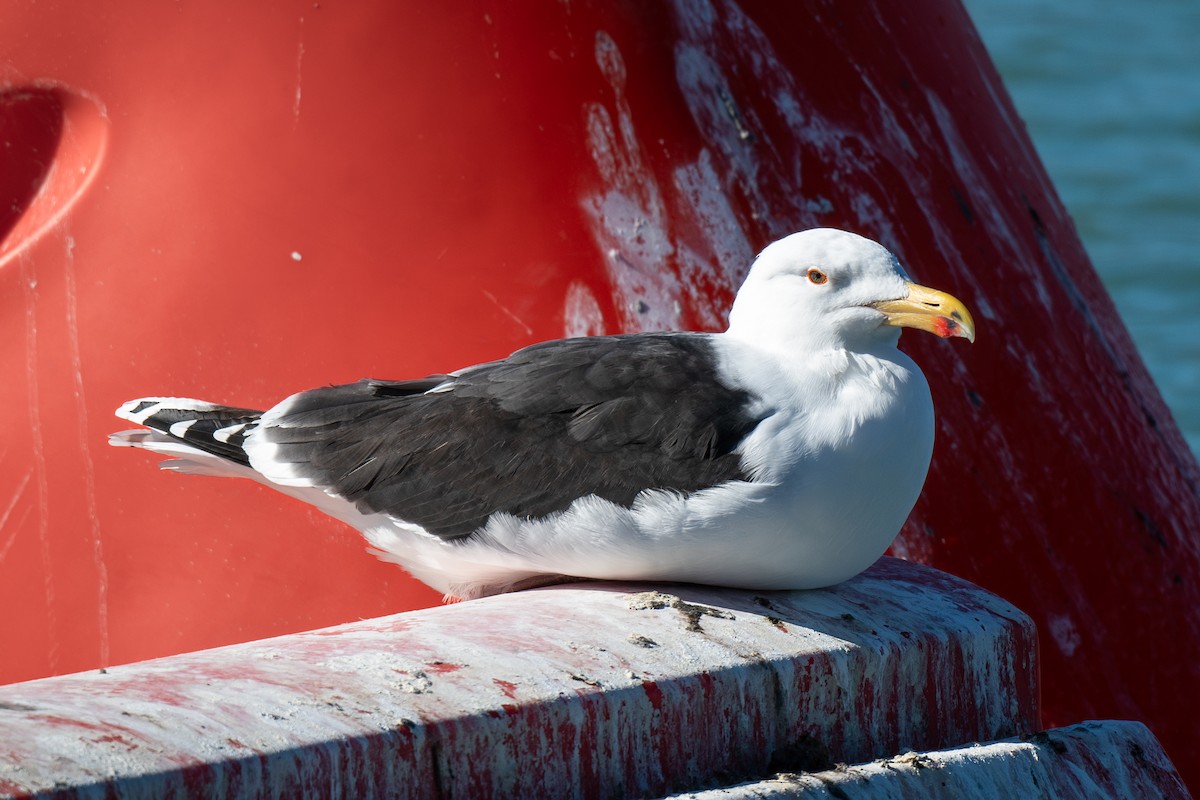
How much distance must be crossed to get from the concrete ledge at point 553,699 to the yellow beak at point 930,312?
0.42 metres

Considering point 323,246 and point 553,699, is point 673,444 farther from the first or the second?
point 323,246

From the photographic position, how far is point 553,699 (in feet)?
5.84

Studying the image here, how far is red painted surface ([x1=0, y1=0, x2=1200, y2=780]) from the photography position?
8.52ft

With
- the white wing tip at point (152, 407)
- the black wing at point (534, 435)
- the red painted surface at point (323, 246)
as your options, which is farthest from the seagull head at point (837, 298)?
the white wing tip at point (152, 407)

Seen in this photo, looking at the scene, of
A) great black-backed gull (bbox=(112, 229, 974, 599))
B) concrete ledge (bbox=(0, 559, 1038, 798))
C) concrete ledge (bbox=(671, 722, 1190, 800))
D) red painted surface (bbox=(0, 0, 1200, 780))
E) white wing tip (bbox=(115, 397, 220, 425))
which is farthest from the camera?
red painted surface (bbox=(0, 0, 1200, 780))

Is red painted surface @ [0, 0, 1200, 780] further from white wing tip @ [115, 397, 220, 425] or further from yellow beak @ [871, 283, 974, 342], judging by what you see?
yellow beak @ [871, 283, 974, 342]

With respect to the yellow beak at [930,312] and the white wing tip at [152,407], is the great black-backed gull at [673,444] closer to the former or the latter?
the yellow beak at [930,312]

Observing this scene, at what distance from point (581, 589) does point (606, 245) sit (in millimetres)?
766

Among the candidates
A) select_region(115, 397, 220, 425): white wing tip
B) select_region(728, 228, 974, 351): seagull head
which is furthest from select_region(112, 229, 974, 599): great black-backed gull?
select_region(115, 397, 220, 425): white wing tip

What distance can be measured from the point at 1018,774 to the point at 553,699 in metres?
0.67

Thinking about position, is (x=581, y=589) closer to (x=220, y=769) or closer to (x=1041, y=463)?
(x=220, y=769)

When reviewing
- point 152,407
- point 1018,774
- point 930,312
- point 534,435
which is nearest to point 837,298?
point 930,312

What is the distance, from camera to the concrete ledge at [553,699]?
1580 millimetres

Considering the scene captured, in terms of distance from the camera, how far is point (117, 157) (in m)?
2.68
